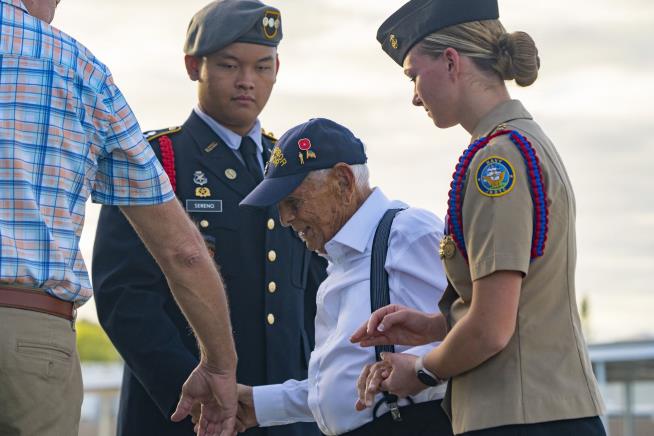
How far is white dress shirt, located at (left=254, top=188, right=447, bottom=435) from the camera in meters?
4.11

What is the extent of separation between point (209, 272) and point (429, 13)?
108 cm

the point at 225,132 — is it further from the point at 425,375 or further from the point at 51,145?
the point at 425,375

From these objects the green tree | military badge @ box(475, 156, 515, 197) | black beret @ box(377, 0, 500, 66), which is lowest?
the green tree

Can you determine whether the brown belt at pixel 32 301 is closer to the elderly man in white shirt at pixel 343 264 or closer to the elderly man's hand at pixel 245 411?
the elderly man in white shirt at pixel 343 264

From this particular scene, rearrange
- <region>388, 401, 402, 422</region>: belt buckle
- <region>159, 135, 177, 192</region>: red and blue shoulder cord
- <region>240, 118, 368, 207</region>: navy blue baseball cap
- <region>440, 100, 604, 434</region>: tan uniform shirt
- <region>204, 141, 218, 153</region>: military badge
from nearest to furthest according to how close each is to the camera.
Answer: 1. <region>440, 100, 604, 434</region>: tan uniform shirt
2. <region>388, 401, 402, 422</region>: belt buckle
3. <region>240, 118, 368, 207</region>: navy blue baseball cap
4. <region>159, 135, 177, 192</region>: red and blue shoulder cord
5. <region>204, 141, 218, 153</region>: military badge

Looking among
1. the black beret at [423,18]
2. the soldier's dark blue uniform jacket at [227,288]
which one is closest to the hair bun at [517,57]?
the black beret at [423,18]

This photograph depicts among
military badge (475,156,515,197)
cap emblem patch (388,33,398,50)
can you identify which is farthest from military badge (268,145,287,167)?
military badge (475,156,515,197)

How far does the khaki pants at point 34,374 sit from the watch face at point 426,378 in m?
0.93

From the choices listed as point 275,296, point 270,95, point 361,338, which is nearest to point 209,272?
point 361,338

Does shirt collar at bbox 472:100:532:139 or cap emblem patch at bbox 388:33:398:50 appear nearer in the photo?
shirt collar at bbox 472:100:532:139

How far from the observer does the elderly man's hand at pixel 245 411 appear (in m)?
4.73

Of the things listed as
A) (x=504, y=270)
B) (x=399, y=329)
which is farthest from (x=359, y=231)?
(x=504, y=270)

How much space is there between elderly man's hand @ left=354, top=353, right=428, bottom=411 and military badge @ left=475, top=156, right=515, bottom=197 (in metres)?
0.58

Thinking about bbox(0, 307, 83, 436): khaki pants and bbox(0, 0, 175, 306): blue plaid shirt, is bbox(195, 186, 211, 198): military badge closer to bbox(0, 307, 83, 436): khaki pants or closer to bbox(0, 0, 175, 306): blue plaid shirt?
bbox(0, 0, 175, 306): blue plaid shirt
